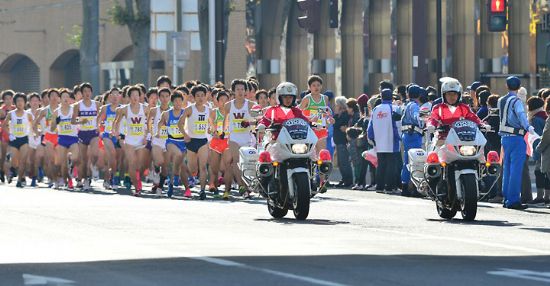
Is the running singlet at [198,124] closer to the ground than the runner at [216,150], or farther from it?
farther from it

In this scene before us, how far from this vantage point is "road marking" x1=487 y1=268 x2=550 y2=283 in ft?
44.8

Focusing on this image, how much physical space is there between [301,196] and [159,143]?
28.8ft

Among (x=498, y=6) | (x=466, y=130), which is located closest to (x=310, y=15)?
(x=498, y=6)

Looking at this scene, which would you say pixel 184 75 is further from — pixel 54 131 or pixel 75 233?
pixel 75 233

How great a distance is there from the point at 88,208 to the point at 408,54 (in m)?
22.5

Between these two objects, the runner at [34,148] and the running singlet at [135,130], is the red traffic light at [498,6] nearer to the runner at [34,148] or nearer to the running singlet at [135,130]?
the running singlet at [135,130]

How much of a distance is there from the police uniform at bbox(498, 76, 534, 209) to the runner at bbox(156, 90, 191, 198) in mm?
6344

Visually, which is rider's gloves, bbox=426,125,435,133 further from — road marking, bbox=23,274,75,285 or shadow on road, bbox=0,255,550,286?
road marking, bbox=23,274,75,285

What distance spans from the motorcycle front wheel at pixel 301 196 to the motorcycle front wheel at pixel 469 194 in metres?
1.82

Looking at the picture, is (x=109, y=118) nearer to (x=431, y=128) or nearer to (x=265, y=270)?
(x=431, y=128)

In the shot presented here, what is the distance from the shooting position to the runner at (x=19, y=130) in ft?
116

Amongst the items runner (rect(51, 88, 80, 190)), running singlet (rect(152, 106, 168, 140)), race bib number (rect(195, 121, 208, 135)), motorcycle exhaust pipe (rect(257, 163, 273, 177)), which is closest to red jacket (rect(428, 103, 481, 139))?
motorcycle exhaust pipe (rect(257, 163, 273, 177))

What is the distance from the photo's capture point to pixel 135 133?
30359mm

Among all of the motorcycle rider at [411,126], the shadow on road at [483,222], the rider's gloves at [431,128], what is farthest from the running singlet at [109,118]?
the shadow on road at [483,222]
